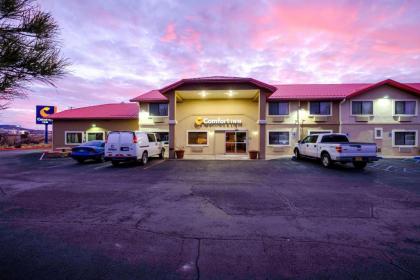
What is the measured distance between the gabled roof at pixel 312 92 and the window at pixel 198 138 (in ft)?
24.3

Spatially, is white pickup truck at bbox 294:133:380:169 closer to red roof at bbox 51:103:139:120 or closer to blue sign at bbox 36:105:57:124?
red roof at bbox 51:103:139:120

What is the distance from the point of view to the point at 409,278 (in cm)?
280

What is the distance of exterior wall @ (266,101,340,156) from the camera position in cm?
2091

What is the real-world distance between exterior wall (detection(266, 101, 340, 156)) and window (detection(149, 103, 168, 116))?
35.7ft

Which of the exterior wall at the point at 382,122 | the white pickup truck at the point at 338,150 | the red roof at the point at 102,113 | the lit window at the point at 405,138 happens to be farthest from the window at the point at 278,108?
the red roof at the point at 102,113

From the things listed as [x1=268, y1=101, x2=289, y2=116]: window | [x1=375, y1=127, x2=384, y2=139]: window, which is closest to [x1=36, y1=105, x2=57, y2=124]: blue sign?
[x1=268, y1=101, x2=289, y2=116]: window

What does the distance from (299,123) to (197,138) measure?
10100 millimetres

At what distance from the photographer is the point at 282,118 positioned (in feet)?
69.3

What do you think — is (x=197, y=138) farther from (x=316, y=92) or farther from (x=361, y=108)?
(x=361, y=108)

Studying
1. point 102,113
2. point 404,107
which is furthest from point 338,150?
point 102,113

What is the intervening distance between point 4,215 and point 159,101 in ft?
56.9

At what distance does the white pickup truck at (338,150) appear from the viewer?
11.6m

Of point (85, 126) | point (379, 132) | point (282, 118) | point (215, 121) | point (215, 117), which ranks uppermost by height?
point (215, 117)

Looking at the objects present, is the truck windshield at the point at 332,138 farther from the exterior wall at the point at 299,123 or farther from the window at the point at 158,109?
the window at the point at 158,109
